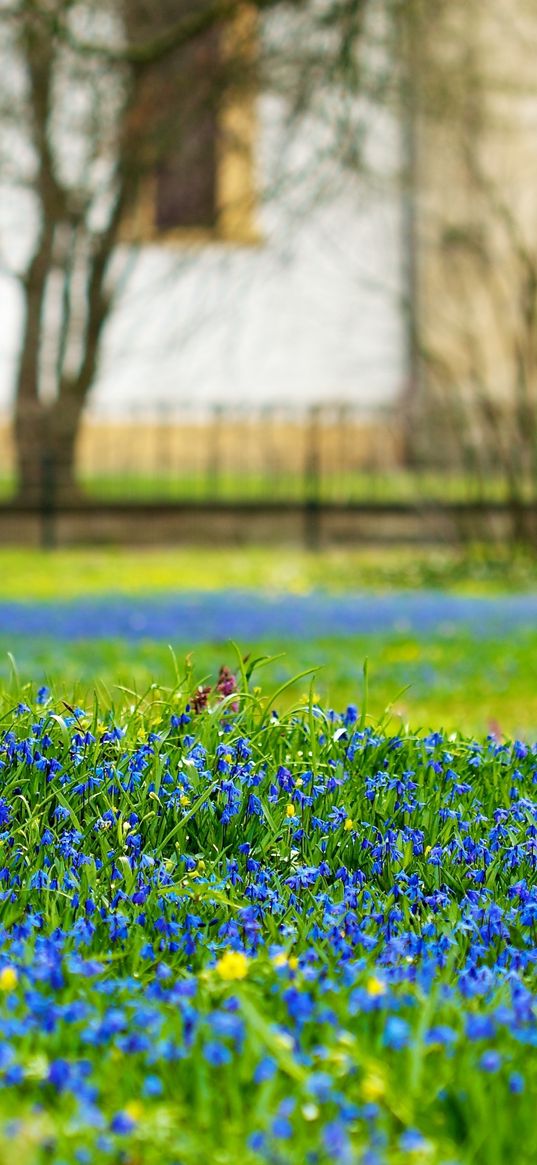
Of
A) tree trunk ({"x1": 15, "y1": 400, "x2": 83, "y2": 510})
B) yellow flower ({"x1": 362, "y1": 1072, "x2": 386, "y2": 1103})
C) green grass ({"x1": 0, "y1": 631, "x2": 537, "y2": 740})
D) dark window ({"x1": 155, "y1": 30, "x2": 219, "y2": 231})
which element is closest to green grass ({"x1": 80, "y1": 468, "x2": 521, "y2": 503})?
tree trunk ({"x1": 15, "y1": 400, "x2": 83, "y2": 510})

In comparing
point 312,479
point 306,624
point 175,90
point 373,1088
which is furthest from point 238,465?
point 373,1088

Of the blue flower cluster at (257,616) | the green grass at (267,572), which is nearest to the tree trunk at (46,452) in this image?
the green grass at (267,572)

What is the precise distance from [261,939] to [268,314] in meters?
20.5

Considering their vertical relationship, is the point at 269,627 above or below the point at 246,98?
below

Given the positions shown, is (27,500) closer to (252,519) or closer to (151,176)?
(252,519)

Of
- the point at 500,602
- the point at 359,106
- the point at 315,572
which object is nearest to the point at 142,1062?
the point at 500,602

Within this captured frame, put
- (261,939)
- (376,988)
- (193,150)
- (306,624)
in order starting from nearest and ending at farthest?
1. (376,988)
2. (261,939)
3. (306,624)
4. (193,150)

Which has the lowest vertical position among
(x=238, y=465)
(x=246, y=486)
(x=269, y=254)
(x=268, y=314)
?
(x=246, y=486)

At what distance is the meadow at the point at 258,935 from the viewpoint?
2168mm

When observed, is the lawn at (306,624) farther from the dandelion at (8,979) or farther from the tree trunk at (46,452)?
the dandelion at (8,979)

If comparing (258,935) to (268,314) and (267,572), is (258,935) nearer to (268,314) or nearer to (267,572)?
(267,572)

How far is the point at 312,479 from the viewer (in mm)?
18500

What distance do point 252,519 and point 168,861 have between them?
15.3 m

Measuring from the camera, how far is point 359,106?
51.3ft
